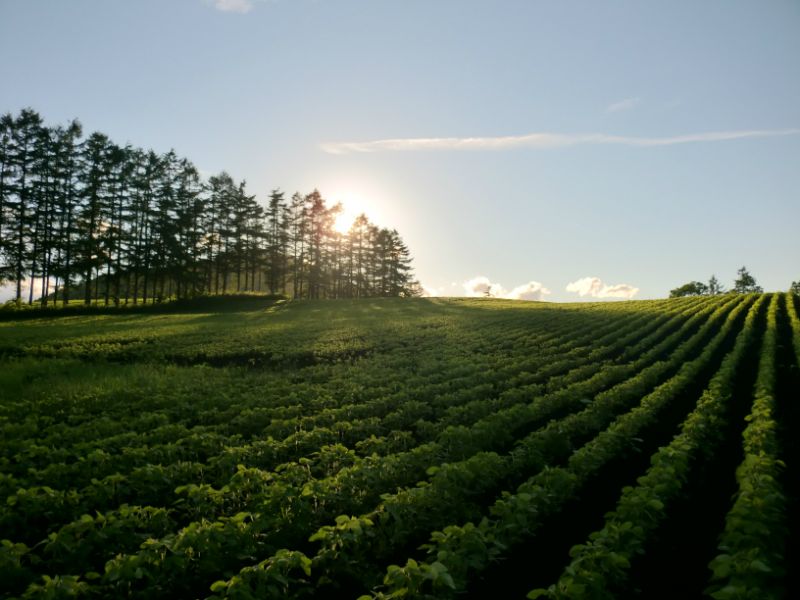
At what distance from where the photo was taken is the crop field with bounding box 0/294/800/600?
17.5 feet

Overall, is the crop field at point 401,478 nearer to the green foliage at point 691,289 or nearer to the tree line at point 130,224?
the tree line at point 130,224

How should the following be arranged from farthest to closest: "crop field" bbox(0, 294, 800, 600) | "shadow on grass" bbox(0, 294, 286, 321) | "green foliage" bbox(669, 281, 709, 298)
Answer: "green foliage" bbox(669, 281, 709, 298) → "shadow on grass" bbox(0, 294, 286, 321) → "crop field" bbox(0, 294, 800, 600)

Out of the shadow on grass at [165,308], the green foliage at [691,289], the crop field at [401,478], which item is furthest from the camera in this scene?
the green foliage at [691,289]

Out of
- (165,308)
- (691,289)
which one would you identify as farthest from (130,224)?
(691,289)

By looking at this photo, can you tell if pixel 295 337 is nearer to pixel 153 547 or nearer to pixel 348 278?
pixel 153 547

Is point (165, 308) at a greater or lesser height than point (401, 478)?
greater

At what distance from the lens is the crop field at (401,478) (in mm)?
5320

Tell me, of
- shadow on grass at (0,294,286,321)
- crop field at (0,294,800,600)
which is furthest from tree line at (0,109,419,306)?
crop field at (0,294,800,600)

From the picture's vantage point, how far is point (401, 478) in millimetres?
8234

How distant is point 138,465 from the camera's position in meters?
8.66

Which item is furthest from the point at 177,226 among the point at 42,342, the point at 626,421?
the point at 626,421

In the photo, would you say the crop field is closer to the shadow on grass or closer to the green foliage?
the shadow on grass

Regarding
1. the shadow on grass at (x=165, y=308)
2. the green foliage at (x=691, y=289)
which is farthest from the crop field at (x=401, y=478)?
the green foliage at (x=691, y=289)

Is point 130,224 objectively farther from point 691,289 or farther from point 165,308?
→ point 691,289
